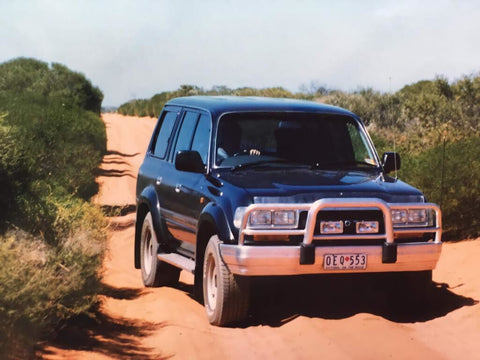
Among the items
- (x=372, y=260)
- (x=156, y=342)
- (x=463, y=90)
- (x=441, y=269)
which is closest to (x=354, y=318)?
(x=372, y=260)

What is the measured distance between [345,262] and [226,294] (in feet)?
3.52

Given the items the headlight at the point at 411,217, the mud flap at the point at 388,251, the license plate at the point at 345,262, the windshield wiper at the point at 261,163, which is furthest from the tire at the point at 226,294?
the headlight at the point at 411,217

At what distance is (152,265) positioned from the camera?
1270 centimetres

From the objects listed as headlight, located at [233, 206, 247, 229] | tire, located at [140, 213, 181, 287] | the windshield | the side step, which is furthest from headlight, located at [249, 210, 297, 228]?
tire, located at [140, 213, 181, 287]

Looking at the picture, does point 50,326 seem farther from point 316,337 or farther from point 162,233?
point 162,233

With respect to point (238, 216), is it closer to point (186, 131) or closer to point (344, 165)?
point (344, 165)

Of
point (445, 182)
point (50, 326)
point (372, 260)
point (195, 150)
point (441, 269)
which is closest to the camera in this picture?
point (50, 326)

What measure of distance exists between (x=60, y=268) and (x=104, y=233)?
1.93 m

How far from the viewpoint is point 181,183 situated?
11.4 meters

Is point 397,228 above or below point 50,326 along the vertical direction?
above

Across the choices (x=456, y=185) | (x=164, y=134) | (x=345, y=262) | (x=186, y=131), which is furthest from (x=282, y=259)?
(x=456, y=185)

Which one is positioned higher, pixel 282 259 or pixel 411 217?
pixel 411 217

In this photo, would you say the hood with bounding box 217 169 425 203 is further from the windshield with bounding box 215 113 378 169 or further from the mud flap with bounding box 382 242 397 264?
the mud flap with bounding box 382 242 397 264

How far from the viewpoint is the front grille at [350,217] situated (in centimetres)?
954
